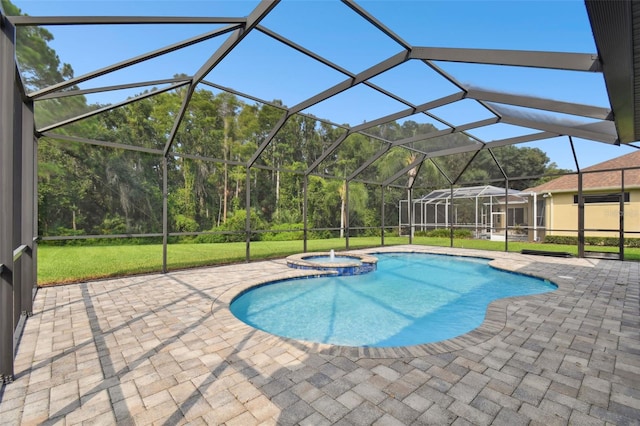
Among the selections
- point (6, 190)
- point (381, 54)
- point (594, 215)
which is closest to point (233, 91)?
point (381, 54)

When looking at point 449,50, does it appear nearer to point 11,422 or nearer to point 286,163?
point 11,422

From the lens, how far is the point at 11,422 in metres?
1.88

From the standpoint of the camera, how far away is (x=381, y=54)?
4.97 meters

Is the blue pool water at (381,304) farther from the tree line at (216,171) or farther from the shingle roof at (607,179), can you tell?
the shingle roof at (607,179)

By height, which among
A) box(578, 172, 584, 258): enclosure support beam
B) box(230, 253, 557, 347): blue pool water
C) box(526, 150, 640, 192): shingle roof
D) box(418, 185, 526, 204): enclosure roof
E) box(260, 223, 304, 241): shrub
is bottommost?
box(230, 253, 557, 347): blue pool water

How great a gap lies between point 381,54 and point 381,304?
462cm

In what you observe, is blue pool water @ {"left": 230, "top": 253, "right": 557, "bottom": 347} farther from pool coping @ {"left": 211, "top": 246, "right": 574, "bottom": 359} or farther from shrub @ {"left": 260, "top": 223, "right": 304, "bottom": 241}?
shrub @ {"left": 260, "top": 223, "right": 304, "bottom": 241}

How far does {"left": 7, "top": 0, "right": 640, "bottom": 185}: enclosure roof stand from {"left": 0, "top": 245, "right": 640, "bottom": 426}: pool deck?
2.95 m

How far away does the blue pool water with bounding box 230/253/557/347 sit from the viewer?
4.33 meters

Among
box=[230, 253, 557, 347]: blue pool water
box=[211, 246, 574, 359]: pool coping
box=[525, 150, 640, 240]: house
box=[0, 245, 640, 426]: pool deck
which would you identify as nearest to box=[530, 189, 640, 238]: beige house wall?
box=[525, 150, 640, 240]: house

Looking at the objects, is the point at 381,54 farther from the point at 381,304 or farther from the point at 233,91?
the point at 381,304

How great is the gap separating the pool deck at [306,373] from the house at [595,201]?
8405mm

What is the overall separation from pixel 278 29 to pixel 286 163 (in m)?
13.4

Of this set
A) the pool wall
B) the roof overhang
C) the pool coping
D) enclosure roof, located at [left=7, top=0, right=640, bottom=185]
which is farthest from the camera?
the pool wall
